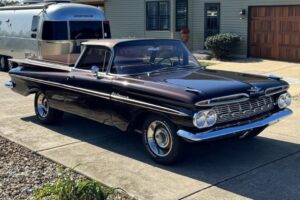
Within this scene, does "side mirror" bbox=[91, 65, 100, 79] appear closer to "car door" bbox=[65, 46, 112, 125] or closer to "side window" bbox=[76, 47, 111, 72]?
"car door" bbox=[65, 46, 112, 125]

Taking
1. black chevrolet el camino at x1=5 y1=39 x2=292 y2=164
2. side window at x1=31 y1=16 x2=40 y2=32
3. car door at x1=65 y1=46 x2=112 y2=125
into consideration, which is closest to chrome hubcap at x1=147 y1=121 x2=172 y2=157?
black chevrolet el camino at x1=5 y1=39 x2=292 y2=164

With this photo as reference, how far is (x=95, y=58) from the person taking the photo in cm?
698

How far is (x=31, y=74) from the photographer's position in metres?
8.06

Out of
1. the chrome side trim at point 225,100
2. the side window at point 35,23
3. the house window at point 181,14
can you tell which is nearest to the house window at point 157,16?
the house window at point 181,14

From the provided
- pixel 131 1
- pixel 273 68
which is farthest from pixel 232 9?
pixel 131 1

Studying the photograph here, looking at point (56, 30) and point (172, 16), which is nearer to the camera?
point (56, 30)

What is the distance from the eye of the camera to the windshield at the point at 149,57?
649 cm

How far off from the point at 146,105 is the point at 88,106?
1.39 m

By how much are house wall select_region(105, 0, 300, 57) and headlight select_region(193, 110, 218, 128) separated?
41.2 ft

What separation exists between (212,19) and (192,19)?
119 centimetres

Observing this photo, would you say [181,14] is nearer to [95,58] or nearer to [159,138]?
[95,58]

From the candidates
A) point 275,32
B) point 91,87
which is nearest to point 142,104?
point 91,87

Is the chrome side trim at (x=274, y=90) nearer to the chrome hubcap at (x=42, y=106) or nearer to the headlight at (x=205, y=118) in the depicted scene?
the headlight at (x=205, y=118)

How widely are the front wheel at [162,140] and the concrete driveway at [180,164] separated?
0.44 ft
